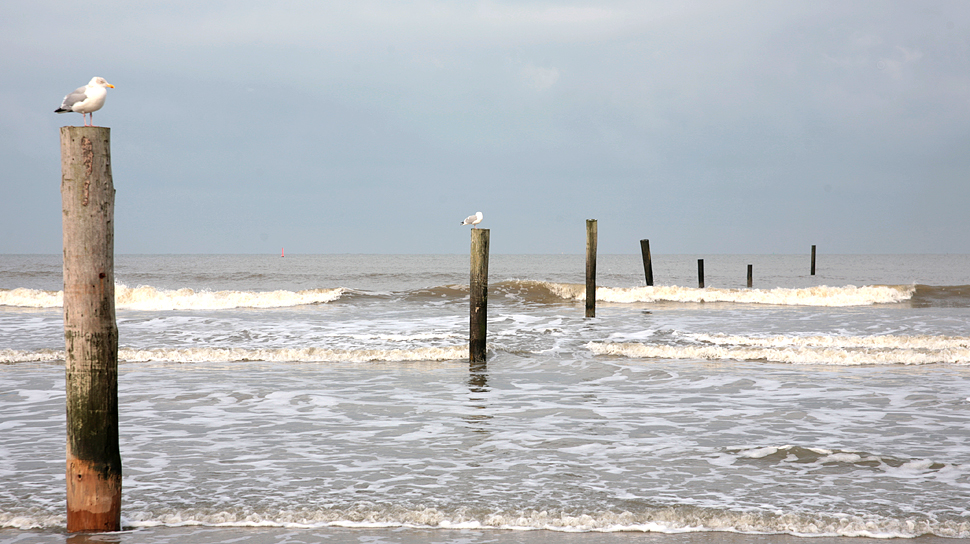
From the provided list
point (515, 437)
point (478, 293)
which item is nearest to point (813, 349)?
point (478, 293)

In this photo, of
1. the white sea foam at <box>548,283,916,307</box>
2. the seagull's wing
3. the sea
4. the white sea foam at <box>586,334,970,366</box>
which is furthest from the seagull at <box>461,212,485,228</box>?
the seagull's wing

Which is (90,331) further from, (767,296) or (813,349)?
(767,296)

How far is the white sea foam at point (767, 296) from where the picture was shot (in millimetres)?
25734

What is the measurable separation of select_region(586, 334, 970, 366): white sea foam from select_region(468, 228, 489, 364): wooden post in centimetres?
253

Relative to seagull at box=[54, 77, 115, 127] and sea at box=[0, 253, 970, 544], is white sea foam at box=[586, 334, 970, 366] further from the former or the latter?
seagull at box=[54, 77, 115, 127]

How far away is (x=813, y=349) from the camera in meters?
12.6

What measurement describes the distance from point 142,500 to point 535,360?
7.86 m

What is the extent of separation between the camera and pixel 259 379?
32.3 feet

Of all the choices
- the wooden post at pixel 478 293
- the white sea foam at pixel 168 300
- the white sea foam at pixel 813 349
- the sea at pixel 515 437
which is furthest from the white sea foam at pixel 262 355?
the white sea foam at pixel 168 300

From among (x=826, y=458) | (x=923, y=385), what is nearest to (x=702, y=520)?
(x=826, y=458)

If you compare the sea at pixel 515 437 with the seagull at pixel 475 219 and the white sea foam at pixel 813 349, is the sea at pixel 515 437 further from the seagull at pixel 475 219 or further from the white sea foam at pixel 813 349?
the seagull at pixel 475 219

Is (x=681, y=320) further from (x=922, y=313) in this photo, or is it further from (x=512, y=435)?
(x=512, y=435)

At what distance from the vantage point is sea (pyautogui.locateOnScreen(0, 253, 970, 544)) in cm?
435

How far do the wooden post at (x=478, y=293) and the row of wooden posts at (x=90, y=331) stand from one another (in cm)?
730
